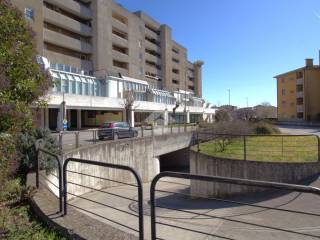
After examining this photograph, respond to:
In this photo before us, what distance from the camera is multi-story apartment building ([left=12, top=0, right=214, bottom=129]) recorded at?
4103 centimetres

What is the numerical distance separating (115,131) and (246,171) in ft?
51.8

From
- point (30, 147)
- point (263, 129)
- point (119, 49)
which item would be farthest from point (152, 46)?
point (30, 147)

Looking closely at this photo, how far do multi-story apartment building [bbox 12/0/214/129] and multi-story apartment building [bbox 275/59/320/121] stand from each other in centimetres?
2564

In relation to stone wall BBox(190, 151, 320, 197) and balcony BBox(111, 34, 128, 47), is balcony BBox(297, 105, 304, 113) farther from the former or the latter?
stone wall BBox(190, 151, 320, 197)

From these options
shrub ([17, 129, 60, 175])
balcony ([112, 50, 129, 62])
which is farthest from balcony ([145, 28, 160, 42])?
shrub ([17, 129, 60, 175])

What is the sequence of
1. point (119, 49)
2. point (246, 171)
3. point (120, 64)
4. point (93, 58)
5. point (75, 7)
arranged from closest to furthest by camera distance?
1. point (246, 171)
2. point (75, 7)
3. point (93, 58)
4. point (120, 64)
5. point (119, 49)

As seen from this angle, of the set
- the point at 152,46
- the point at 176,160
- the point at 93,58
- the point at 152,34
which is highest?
the point at 152,34

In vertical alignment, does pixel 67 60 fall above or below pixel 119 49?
below

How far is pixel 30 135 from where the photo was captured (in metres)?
10.6

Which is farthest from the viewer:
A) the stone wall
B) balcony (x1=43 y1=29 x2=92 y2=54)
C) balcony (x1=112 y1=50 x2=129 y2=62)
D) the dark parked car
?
balcony (x1=112 y1=50 x2=129 y2=62)

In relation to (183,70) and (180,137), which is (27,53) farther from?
(183,70)

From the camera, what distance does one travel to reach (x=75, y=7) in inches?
1966

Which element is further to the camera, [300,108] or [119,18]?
[300,108]

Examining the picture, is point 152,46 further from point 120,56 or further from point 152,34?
point 120,56
